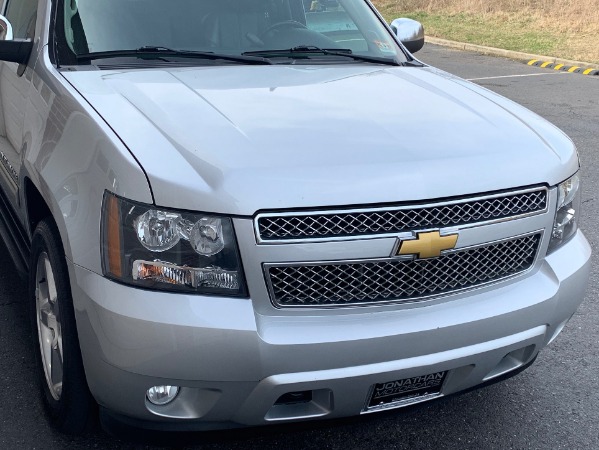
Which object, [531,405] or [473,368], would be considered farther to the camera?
[531,405]

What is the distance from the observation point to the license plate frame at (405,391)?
2.43 meters

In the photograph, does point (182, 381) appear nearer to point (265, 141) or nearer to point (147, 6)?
point (265, 141)

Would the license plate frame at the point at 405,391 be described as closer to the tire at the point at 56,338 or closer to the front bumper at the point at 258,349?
the front bumper at the point at 258,349

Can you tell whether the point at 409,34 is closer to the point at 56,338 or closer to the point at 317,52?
the point at 317,52

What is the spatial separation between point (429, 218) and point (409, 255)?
0.13 meters

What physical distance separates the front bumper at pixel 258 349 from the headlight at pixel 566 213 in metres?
0.37

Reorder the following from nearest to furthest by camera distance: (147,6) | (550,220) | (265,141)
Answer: (265,141), (550,220), (147,6)

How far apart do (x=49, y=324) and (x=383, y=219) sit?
4.51 ft

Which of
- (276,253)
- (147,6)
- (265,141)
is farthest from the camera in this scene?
(147,6)

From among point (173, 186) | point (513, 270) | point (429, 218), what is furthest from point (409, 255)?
point (173, 186)

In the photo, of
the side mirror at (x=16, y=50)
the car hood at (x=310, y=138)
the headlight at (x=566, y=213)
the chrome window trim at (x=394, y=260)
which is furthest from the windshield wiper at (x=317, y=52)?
the chrome window trim at (x=394, y=260)

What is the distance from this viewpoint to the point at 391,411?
8.28 feet

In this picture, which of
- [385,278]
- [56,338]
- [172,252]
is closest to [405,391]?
[385,278]

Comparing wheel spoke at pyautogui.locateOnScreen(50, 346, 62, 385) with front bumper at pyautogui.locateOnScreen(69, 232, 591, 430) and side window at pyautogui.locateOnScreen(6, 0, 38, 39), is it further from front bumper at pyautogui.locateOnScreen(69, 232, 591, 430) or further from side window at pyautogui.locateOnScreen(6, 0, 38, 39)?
side window at pyautogui.locateOnScreen(6, 0, 38, 39)
